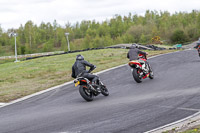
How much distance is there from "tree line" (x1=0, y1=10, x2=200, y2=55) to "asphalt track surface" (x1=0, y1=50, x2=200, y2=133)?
80.1m

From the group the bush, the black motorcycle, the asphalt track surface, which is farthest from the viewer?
the bush

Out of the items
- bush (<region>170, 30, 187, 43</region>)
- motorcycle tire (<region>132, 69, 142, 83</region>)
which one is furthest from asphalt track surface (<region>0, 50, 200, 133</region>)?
bush (<region>170, 30, 187, 43</region>)

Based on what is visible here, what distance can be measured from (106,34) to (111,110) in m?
153

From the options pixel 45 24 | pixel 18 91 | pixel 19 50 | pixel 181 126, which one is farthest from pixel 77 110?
pixel 45 24

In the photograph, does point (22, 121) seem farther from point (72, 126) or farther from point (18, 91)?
point (18, 91)

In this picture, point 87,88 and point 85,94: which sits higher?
point 87,88

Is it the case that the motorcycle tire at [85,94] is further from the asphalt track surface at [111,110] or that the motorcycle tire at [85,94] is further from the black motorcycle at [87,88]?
the asphalt track surface at [111,110]

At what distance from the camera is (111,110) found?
9141mm

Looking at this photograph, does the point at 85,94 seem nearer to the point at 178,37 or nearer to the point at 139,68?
the point at 139,68

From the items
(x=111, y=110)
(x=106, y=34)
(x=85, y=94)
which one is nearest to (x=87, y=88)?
(x=85, y=94)

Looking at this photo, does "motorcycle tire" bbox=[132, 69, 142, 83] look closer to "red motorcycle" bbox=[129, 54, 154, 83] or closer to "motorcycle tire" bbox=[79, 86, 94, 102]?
"red motorcycle" bbox=[129, 54, 154, 83]

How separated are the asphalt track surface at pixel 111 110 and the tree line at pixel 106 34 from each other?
8006 centimetres

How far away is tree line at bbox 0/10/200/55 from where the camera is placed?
103963 mm

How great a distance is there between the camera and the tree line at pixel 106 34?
104m
